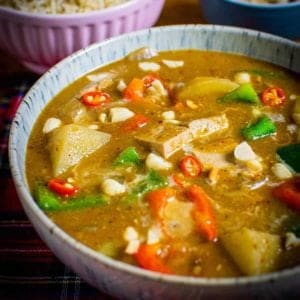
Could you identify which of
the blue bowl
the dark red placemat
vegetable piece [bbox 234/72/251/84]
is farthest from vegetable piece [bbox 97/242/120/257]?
the blue bowl

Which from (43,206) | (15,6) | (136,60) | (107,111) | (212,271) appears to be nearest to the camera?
(212,271)

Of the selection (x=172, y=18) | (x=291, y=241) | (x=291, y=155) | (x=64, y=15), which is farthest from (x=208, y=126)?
(x=172, y=18)

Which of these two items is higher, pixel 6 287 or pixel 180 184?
pixel 180 184

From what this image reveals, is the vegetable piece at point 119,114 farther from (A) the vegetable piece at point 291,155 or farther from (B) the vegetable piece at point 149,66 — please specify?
(A) the vegetable piece at point 291,155

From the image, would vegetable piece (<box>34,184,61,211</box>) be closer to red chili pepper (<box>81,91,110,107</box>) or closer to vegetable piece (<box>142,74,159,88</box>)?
red chili pepper (<box>81,91,110,107</box>)

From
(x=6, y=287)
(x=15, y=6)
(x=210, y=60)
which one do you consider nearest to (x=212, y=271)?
(x=6, y=287)

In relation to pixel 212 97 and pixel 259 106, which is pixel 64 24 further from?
pixel 259 106
